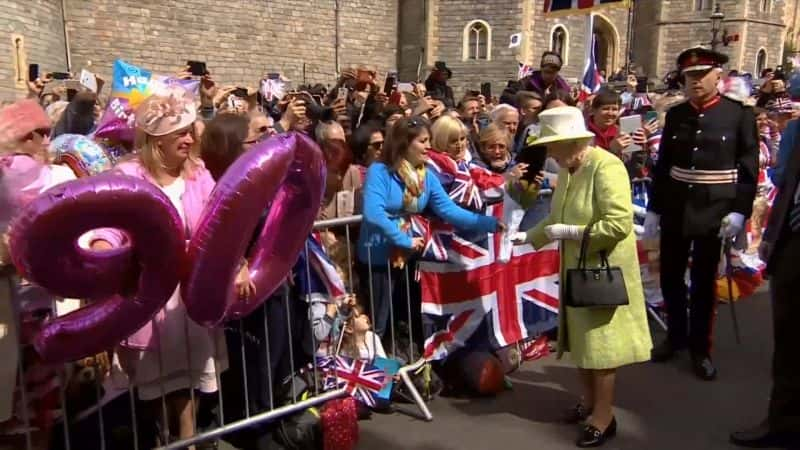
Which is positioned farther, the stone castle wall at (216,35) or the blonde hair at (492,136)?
the stone castle wall at (216,35)

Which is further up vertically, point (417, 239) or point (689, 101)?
point (689, 101)

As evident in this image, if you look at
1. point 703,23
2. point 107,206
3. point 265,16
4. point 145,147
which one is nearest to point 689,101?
point 145,147

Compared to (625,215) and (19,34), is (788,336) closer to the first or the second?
(625,215)

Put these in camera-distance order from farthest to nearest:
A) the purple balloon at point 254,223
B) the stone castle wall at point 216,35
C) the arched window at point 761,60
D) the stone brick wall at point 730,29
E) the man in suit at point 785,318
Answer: the arched window at point 761,60 < the stone brick wall at point 730,29 < the stone castle wall at point 216,35 < the man in suit at point 785,318 < the purple balloon at point 254,223

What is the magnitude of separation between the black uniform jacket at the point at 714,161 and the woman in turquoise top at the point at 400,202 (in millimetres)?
1197

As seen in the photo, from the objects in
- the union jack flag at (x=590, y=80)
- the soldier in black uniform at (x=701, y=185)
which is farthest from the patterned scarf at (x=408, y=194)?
the union jack flag at (x=590, y=80)

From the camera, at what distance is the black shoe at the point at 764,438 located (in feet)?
10.4

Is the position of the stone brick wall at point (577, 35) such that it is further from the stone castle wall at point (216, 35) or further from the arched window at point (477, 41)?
the stone castle wall at point (216, 35)

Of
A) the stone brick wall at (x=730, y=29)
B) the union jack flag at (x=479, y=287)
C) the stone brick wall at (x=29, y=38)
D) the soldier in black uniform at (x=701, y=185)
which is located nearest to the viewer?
the union jack flag at (x=479, y=287)

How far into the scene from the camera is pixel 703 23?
34.2m

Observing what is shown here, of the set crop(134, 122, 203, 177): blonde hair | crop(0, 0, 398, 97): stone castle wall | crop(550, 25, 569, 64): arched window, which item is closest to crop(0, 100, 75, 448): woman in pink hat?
crop(134, 122, 203, 177): blonde hair

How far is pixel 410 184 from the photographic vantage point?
3.51 meters

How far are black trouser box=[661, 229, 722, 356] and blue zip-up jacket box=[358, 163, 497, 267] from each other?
4.31 feet

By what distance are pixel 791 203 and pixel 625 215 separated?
85cm
